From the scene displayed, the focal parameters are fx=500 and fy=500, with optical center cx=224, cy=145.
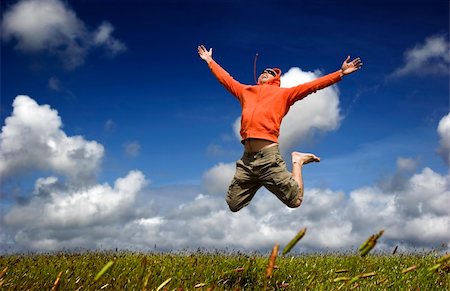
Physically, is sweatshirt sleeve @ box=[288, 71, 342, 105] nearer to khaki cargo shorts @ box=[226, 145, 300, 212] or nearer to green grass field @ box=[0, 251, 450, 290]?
khaki cargo shorts @ box=[226, 145, 300, 212]

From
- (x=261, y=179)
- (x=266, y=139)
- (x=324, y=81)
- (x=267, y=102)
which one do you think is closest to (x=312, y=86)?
(x=324, y=81)

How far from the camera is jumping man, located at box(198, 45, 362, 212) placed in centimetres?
873

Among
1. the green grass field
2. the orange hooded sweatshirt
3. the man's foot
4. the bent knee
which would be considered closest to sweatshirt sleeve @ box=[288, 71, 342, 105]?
the orange hooded sweatshirt

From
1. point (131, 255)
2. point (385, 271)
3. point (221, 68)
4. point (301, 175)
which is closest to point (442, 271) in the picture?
point (385, 271)

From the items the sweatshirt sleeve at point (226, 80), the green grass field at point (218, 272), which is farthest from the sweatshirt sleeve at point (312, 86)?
the green grass field at point (218, 272)

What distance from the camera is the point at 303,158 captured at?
9.80 m

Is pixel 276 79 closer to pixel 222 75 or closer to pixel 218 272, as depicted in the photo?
pixel 222 75

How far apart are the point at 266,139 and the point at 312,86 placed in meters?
1.32

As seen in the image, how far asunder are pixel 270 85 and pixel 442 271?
4944mm

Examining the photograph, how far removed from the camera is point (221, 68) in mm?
10109

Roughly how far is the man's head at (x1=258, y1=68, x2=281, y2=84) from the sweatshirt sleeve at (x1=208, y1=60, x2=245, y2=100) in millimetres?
439

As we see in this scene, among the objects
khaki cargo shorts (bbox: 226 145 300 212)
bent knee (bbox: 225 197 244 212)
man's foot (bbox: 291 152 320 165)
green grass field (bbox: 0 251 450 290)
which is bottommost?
green grass field (bbox: 0 251 450 290)

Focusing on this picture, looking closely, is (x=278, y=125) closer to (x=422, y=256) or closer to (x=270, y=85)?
(x=270, y=85)

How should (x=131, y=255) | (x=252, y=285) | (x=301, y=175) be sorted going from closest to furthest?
(x=252, y=285) < (x=301, y=175) < (x=131, y=255)
